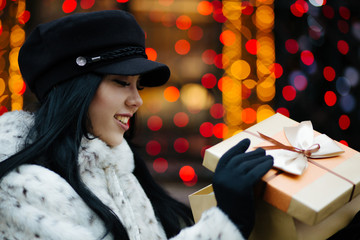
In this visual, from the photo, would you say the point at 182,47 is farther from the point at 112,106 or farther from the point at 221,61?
the point at 112,106

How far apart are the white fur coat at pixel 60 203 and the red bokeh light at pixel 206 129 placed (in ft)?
8.39

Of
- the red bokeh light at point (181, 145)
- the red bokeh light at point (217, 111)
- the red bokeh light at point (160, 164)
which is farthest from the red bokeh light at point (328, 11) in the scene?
the red bokeh light at point (160, 164)

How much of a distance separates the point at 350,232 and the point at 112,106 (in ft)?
2.67

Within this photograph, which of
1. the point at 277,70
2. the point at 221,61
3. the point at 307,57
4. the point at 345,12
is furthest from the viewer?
the point at 221,61

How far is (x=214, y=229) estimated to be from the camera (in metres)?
0.96

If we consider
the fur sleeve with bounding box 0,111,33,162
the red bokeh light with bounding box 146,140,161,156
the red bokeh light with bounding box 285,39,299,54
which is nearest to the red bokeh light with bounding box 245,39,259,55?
the red bokeh light with bounding box 285,39,299,54

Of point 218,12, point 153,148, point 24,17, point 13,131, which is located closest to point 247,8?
point 218,12

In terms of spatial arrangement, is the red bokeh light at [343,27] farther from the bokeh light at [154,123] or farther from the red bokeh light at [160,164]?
the red bokeh light at [160,164]

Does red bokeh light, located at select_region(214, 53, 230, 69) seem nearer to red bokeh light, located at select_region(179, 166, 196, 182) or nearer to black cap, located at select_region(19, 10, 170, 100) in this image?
red bokeh light, located at select_region(179, 166, 196, 182)

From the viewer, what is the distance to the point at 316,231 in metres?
0.97

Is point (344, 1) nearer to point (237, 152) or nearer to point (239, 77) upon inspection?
point (239, 77)

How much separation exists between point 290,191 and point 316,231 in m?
0.17

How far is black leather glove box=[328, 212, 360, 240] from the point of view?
94 cm

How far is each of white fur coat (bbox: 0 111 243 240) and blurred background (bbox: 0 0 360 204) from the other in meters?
2.34
